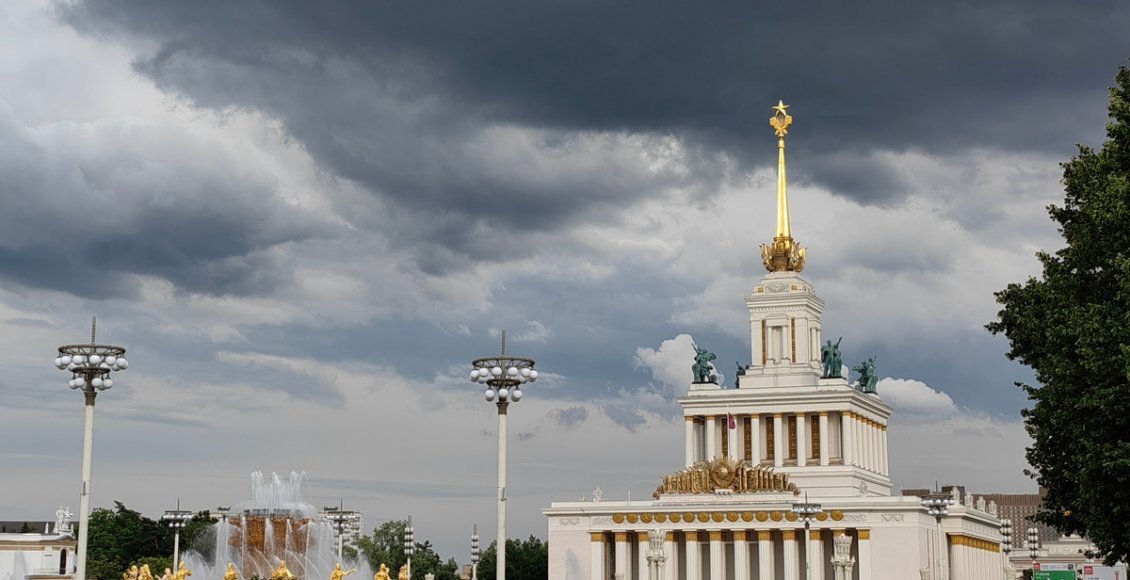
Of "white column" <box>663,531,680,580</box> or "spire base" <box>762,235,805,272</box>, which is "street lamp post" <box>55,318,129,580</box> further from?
"spire base" <box>762,235,805,272</box>

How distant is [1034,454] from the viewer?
4094cm

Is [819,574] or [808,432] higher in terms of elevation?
[808,432]

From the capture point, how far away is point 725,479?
278 feet

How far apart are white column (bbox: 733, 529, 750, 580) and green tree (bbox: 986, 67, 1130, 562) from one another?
4406 centimetres

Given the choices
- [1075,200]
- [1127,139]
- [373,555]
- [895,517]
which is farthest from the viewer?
[373,555]

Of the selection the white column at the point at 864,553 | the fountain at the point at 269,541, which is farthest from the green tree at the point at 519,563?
the fountain at the point at 269,541

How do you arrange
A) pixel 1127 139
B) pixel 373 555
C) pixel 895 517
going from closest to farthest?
pixel 1127 139 → pixel 895 517 → pixel 373 555

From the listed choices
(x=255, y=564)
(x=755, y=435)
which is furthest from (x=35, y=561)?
(x=755, y=435)

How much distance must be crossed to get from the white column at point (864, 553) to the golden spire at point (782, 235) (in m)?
20.2

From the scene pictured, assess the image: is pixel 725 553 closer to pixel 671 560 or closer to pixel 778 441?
pixel 671 560

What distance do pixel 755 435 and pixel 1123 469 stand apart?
54722 millimetres

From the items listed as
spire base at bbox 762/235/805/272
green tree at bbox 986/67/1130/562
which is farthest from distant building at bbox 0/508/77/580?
green tree at bbox 986/67/1130/562

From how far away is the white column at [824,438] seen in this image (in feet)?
284

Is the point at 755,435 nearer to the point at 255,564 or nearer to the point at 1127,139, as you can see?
the point at 255,564
